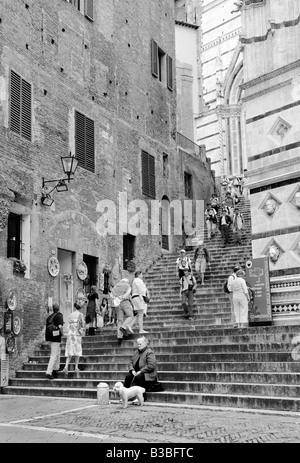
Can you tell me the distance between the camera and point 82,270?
2134cm

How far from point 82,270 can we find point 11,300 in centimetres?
388

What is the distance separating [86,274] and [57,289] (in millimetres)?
1517

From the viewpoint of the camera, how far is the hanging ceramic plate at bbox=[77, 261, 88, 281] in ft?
69.5

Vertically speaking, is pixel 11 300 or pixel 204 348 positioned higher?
pixel 11 300

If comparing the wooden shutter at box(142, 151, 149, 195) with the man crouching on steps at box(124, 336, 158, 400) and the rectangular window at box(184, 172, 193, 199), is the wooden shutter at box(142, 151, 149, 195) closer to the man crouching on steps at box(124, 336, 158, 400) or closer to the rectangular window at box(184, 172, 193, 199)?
the rectangular window at box(184, 172, 193, 199)

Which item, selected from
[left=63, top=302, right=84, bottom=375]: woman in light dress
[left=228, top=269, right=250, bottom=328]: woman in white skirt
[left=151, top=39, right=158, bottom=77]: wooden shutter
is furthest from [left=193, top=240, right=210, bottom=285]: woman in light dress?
[left=151, top=39, right=158, bottom=77]: wooden shutter

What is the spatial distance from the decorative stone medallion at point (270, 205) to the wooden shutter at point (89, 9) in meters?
10.2

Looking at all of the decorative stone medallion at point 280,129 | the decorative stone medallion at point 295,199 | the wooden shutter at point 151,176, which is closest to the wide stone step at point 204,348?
the decorative stone medallion at point 295,199

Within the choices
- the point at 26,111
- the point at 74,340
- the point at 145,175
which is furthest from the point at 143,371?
the point at 145,175

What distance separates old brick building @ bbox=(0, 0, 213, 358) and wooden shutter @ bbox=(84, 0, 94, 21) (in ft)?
0.11

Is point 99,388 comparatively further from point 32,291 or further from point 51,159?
point 51,159

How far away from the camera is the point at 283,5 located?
17656mm

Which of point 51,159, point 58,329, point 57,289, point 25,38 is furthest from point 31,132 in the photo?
point 58,329

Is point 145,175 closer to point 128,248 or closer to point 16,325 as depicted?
point 128,248
